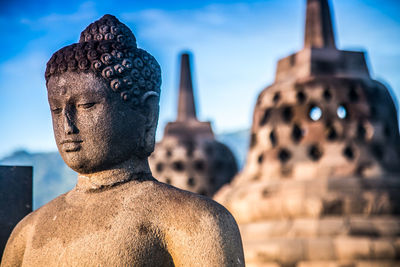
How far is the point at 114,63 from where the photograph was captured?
182 inches

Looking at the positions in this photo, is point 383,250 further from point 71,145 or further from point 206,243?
point 71,145

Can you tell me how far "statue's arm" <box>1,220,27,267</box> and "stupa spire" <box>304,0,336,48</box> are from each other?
1299cm

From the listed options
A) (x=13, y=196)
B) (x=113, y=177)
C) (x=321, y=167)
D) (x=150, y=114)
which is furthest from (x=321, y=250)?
(x=113, y=177)

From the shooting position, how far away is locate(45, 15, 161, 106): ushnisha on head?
4.61m

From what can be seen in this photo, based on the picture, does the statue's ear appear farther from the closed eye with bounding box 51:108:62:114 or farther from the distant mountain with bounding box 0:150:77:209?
the distant mountain with bounding box 0:150:77:209

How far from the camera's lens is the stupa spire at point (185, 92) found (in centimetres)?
2484

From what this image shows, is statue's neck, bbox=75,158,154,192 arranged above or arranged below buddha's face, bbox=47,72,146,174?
below

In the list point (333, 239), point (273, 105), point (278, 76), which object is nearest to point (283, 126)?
point (273, 105)

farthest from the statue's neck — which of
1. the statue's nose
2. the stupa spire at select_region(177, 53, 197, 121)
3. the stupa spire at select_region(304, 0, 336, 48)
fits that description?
the stupa spire at select_region(177, 53, 197, 121)

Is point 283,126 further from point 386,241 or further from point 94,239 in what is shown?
point 94,239

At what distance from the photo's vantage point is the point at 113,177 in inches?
182

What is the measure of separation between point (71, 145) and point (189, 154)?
19.8 metres

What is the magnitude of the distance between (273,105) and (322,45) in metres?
2.17

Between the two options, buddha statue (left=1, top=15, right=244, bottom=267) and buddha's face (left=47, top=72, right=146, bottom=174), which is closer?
buddha statue (left=1, top=15, right=244, bottom=267)
